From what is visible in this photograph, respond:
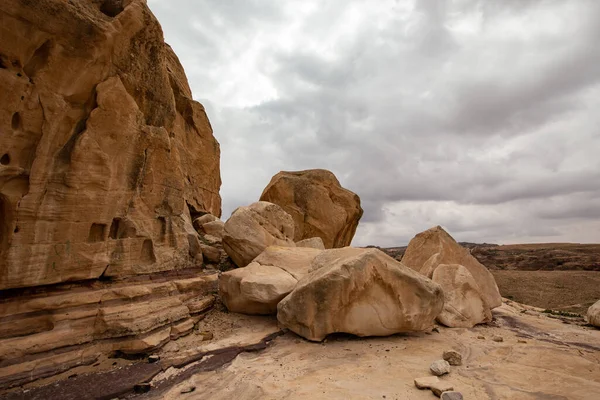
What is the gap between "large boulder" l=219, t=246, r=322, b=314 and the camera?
26.5 feet

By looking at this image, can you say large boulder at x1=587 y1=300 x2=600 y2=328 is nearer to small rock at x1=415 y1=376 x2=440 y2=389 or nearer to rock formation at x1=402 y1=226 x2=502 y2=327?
rock formation at x1=402 y1=226 x2=502 y2=327

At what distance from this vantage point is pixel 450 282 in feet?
30.1

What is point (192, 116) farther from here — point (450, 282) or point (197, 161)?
point (450, 282)

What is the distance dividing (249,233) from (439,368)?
260 inches

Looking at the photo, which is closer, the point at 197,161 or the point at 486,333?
the point at 486,333

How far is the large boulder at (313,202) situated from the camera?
751 inches

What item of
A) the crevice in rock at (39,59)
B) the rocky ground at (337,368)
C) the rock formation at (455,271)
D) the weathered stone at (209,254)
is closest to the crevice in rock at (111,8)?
the crevice in rock at (39,59)

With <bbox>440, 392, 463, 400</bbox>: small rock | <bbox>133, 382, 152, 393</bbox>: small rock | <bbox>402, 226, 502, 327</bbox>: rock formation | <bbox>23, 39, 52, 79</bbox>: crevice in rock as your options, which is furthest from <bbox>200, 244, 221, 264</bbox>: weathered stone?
<bbox>440, 392, 463, 400</bbox>: small rock

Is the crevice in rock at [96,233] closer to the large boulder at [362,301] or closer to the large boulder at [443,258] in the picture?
the large boulder at [362,301]

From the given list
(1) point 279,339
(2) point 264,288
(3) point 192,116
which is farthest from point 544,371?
(3) point 192,116

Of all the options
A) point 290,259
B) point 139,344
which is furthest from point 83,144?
point 290,259

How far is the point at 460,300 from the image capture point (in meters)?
8.85

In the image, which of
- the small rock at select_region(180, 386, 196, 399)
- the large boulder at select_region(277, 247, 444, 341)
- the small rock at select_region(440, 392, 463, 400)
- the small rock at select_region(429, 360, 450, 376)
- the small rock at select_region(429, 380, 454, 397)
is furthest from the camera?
the large boulder at select_region(277, 247, 444, 341)

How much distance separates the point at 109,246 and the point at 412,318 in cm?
683
